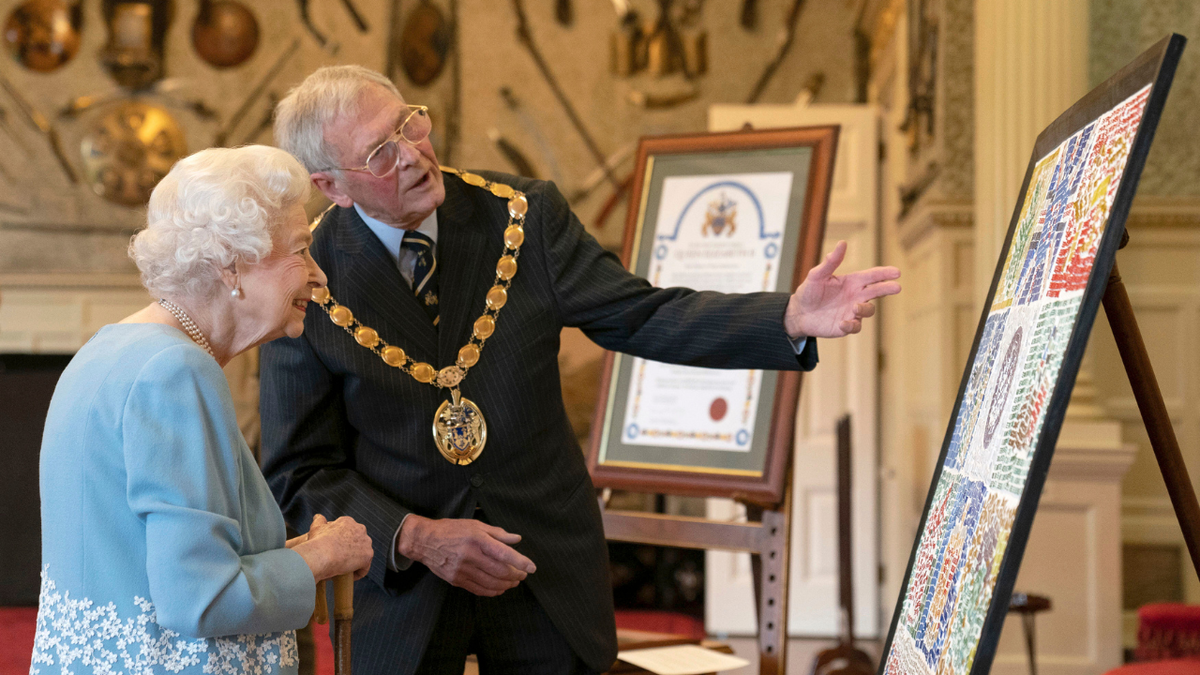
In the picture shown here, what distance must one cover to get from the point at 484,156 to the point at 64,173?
8.86 feet

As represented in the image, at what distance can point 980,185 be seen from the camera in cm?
379

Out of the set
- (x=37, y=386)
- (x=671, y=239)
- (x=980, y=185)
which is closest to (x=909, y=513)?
(x=980, y=185)

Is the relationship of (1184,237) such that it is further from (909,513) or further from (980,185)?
(909,513)

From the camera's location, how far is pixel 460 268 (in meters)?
1.73

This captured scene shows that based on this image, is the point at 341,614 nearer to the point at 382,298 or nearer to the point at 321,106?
the point at 382,298

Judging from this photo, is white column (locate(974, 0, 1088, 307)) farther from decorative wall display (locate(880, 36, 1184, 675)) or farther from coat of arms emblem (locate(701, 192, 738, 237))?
decorative wall display (locate(880, 36, 1184, 675))

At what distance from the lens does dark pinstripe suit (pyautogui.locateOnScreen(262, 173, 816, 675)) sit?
1.63 m

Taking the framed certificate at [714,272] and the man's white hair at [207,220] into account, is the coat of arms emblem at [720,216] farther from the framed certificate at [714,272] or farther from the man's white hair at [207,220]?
the man's white hair at [207,220]

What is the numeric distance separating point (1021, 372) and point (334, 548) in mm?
843

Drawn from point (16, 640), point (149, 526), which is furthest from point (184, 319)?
point (16, 640)

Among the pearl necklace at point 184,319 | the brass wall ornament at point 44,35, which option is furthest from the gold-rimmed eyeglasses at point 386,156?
the brass wall ornament at point 44,35

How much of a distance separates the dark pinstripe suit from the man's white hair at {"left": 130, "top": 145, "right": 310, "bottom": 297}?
1.43ft

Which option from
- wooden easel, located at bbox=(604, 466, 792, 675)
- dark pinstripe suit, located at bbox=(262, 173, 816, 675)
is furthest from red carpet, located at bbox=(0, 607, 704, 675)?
wooden easel, located at bbox=(604, 466, 792, 675)

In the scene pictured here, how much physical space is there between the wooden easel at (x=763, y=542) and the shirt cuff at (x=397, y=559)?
97 centimetres
